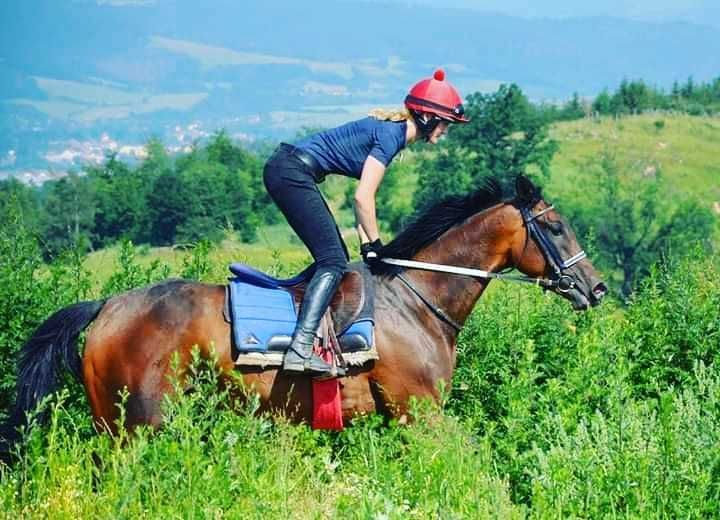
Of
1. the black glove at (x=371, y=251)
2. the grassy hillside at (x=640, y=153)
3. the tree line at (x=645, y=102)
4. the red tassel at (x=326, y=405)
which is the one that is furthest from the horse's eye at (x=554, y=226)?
the tree line at (x=645, y=102)

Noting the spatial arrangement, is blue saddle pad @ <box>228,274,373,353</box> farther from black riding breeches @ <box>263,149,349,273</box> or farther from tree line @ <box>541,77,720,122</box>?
tree line @ <box>541,77,720,122</box>

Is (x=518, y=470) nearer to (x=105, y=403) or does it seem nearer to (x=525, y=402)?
(x=525, y=402)

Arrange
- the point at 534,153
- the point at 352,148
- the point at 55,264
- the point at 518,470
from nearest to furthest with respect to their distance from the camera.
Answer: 1. the point at 518,470
2. the point at 352,148
3. the point at 55,264
4. the point at 534,153

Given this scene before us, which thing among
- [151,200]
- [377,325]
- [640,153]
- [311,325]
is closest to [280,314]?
[311,325]

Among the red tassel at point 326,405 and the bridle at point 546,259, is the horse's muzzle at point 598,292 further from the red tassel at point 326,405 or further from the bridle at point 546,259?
the red tassel at point 326,405

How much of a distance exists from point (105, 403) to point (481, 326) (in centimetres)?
358

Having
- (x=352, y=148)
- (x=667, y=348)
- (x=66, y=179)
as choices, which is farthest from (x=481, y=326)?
(x=66, y=179)

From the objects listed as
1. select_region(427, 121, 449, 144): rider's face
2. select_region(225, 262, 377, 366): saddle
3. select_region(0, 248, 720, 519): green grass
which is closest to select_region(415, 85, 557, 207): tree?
select_region(427, 121, 449, 144): rider's face

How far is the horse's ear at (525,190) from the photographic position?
22.3ft

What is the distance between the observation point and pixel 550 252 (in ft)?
22.5

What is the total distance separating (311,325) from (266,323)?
0.30 meters

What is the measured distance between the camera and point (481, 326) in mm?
8344

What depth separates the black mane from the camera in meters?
6.86

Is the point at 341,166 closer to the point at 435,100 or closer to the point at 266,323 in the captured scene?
the point at 435,100
